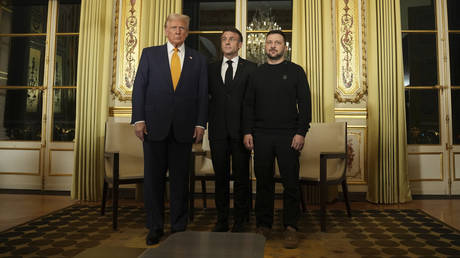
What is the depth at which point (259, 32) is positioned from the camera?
4.04m

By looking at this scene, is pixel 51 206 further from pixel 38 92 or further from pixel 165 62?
pixel 165 62

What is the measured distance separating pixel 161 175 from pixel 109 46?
224 centimetres

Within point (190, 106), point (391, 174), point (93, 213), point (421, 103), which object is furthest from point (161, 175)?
point (421, 103)

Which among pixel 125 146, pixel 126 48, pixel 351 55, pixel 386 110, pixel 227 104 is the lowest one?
pixel 125 146

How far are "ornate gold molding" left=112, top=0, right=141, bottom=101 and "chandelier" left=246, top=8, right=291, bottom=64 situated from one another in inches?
53.4

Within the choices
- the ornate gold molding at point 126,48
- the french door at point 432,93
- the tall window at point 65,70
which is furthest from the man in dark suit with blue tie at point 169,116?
the french door at point 432,93

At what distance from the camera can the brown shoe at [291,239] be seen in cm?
211

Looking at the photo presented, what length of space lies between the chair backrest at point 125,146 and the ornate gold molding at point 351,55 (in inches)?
89.0

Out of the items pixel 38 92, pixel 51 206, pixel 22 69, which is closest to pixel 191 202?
pixel 51 206

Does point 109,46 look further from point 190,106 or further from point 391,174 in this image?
point 391,174

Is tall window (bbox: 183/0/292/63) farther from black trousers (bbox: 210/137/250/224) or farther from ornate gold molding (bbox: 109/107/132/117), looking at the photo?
black trousers (bbox: 210/137/250/224)

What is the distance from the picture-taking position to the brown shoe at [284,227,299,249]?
83.0 inches

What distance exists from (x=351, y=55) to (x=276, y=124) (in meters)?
2.01

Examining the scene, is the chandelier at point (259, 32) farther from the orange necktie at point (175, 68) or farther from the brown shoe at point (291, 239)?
the brown shoe at point (291, 239)
